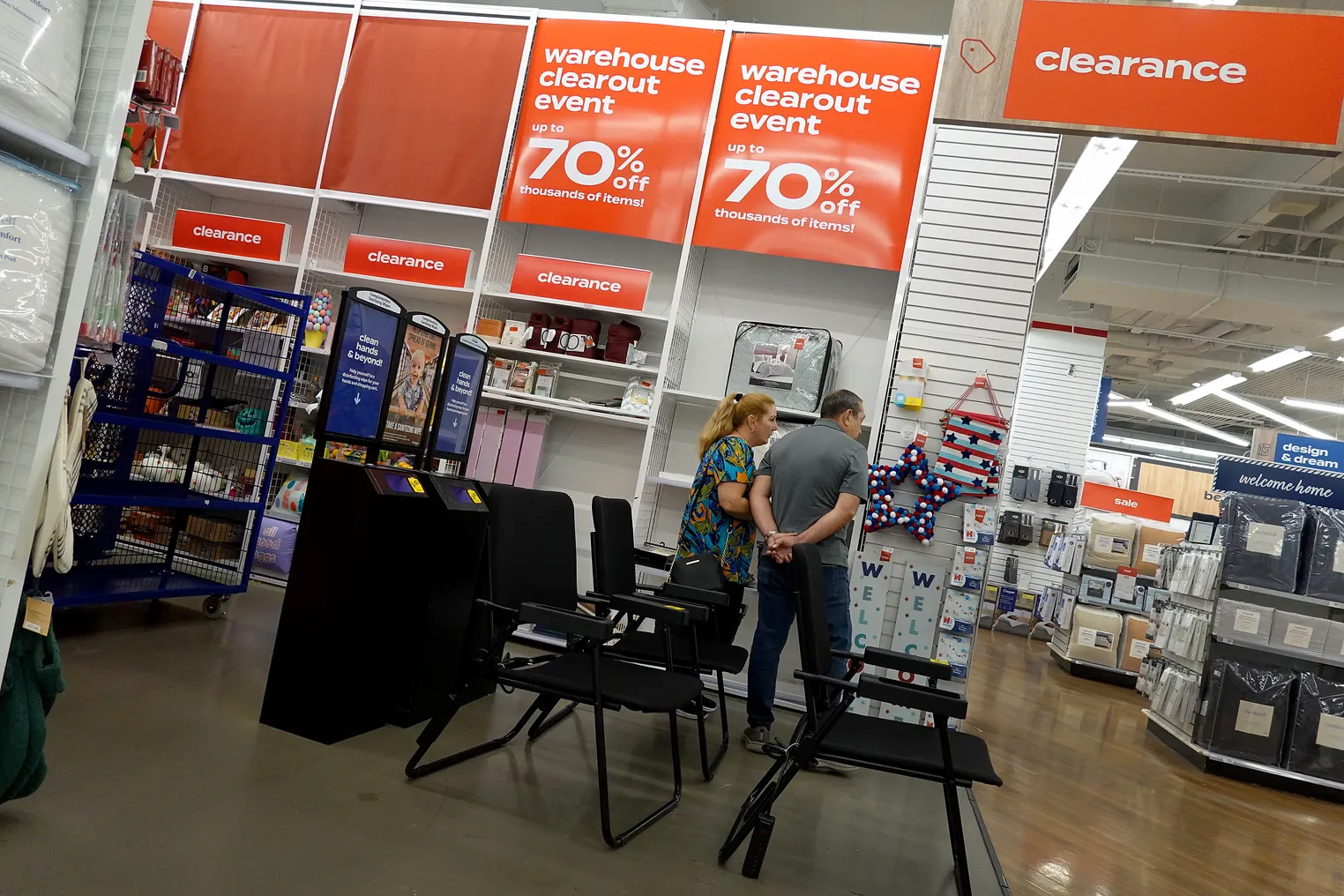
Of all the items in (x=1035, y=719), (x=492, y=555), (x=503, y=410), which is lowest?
(x=1035, y=719)

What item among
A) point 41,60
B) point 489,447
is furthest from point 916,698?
point 489,447

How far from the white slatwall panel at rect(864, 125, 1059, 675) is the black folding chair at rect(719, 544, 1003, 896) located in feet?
7.37

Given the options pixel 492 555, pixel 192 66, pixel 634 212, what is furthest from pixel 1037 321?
pixel 492 555

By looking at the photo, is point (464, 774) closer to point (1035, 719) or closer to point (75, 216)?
point (75, 216)

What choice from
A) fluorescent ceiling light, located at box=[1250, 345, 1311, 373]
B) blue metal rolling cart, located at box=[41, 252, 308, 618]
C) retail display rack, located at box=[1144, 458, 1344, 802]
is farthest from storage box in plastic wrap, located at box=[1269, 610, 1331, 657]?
fluorescent ceiling light, located at box=[1250, 345, 1311, 373]

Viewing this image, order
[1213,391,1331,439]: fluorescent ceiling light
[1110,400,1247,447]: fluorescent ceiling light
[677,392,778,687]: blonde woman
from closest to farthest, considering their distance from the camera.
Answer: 1. [677,392,778,687]: blonde woman
2. [1213,391,1331,439]: fluorescent ceiling light
3. [1110,400,1247,447]: fluorescent ceiling light

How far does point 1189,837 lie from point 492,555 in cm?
338

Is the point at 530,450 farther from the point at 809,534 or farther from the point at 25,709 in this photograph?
the point at 25,709

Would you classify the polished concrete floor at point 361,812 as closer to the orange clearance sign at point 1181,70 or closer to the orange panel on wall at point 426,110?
the orange clearance sign at point 1181,70

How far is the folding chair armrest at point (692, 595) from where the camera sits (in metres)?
3.81

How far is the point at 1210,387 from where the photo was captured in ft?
50.8

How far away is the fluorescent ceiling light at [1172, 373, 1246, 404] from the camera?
48.0ft

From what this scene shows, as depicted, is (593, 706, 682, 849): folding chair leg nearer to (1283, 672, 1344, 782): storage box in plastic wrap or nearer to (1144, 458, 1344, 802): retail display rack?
(1144, 458, 1344, 802): retail display rack

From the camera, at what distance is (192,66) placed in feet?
21.0
